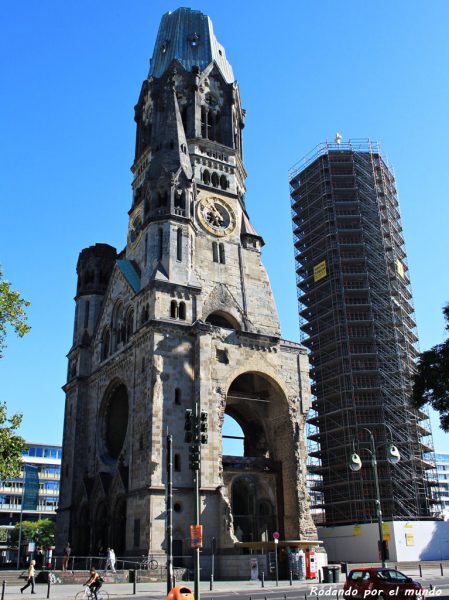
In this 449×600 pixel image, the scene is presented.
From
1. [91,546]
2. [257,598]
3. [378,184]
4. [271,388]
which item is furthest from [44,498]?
[257,598]

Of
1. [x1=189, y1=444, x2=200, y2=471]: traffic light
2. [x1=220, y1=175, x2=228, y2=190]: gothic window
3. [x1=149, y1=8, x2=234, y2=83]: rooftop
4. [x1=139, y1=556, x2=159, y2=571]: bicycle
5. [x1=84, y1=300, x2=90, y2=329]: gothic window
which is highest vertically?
[x1=149, y1=8, x2=234, y2=83]: rooftop

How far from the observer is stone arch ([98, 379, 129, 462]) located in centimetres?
4891

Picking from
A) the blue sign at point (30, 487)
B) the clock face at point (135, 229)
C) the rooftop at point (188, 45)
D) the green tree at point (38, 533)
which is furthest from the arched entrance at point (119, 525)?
the rooftop at point (188, 45)

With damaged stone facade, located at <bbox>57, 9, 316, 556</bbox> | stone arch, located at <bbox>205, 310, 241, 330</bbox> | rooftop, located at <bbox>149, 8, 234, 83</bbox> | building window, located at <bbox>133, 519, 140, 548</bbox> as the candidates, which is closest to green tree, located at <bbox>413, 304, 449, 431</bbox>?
damaged stone facade, located at <bbox>57, 9, 316, 556</bbox>

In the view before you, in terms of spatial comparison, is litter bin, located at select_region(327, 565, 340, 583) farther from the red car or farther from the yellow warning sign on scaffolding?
the yellow warning sign on scaffolding

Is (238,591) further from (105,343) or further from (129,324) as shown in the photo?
(105,343)

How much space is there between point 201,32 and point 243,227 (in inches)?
966

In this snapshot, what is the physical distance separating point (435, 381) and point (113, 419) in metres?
32.9

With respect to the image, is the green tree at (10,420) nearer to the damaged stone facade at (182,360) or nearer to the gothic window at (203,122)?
the damaged stone facade at (182,360)

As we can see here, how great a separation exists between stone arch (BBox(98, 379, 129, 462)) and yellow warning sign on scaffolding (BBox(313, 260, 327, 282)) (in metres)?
24.3

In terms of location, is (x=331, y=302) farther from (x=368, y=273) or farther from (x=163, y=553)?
(x=163, y=553)

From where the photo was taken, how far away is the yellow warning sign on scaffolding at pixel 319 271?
62.3m

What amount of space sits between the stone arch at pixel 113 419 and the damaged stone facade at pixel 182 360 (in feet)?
0.35

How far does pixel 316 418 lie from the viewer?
194 ft
